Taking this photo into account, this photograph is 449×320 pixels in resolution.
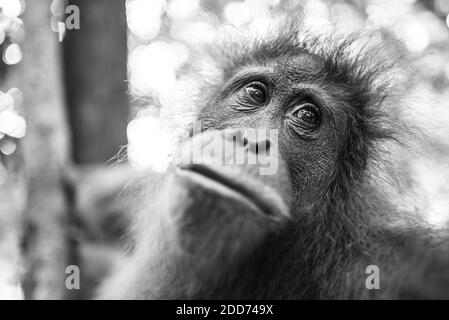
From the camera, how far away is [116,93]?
6.01 m

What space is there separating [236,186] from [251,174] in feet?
0.34

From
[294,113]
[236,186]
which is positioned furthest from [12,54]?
[236,186]

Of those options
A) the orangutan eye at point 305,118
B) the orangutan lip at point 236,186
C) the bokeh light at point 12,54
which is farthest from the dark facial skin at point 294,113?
the bokeh light at point 12,54

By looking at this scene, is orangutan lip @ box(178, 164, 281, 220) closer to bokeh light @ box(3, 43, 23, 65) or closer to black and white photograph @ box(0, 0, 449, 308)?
black and white photograph @ box(0, 0, 449, 308)

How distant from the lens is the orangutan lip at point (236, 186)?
2.82m

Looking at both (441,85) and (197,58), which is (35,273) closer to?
(197,58)

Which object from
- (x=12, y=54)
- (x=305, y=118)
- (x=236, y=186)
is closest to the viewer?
(x=236, y=186)

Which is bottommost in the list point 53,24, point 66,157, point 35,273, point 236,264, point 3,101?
point 35,273

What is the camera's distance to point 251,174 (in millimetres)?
2861

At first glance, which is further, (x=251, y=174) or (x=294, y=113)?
(x=294, y=113)

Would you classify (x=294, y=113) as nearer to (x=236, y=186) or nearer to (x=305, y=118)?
(x=305, y=118)

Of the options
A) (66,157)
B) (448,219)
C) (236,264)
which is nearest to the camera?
(236,264)
